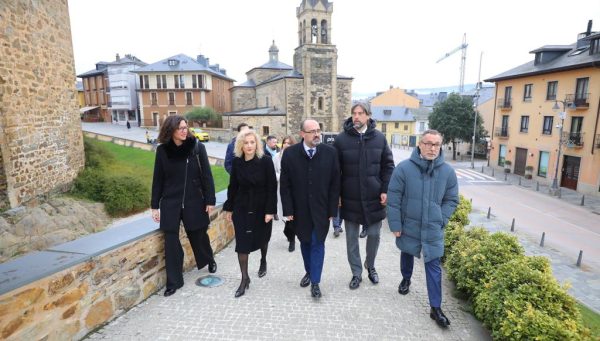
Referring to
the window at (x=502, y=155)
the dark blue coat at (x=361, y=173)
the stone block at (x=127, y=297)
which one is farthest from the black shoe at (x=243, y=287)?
the window at (x=502, y=155)

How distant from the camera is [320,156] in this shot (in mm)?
4078

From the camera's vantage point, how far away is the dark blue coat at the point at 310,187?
13.3 ft

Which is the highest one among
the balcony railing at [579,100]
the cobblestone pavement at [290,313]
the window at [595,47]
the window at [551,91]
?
the window at [595,47]

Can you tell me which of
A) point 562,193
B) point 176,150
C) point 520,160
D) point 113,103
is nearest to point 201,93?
point 113,103

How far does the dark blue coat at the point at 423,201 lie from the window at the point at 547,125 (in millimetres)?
27787

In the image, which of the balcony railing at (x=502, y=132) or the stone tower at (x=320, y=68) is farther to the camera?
the stone tower at (x=320, y=68)

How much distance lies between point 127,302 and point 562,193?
1043 inches

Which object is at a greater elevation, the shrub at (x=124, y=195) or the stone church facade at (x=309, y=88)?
the stone church facade at (x=309, y=88)

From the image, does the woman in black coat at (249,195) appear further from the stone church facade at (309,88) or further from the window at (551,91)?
the stone church facade at (309,88)

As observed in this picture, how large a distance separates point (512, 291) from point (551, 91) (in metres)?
28.3

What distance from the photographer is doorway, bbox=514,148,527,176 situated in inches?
1094

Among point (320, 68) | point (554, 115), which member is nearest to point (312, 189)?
point (554, 115)

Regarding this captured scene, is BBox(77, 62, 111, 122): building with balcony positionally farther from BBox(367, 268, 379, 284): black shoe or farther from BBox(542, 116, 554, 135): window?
BBox(367, 268, 379, 284): black shoe

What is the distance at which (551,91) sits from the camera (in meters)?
25.2
